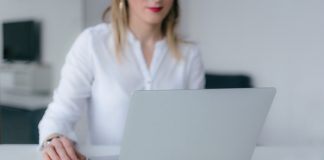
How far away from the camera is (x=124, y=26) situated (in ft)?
3.95

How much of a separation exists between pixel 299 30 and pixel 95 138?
1796mm

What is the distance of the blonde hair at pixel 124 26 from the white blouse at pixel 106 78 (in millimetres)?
18

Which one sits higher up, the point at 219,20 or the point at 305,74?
the point at 219,20

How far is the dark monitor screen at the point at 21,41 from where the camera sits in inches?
182

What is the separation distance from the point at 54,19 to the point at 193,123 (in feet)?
13.3

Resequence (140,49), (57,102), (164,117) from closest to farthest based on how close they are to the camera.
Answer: (164,117), (57,102), (140,49)

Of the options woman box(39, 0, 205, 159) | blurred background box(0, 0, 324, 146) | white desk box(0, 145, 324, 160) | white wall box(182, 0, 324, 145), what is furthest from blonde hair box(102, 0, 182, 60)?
white wall box(182, 0, 324, 145)

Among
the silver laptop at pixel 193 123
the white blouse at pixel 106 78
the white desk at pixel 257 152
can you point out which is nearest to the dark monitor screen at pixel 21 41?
the white blouse at pixel 106 78

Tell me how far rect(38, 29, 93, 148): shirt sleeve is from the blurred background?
88 centimetres

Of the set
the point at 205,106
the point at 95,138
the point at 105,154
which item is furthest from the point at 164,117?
the point at 95,138

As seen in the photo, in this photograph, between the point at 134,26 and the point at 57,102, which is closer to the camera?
the point at 57,102

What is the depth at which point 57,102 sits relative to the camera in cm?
109

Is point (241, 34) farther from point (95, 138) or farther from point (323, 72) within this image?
point (95, 138)

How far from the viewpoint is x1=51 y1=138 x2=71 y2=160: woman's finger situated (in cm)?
85
